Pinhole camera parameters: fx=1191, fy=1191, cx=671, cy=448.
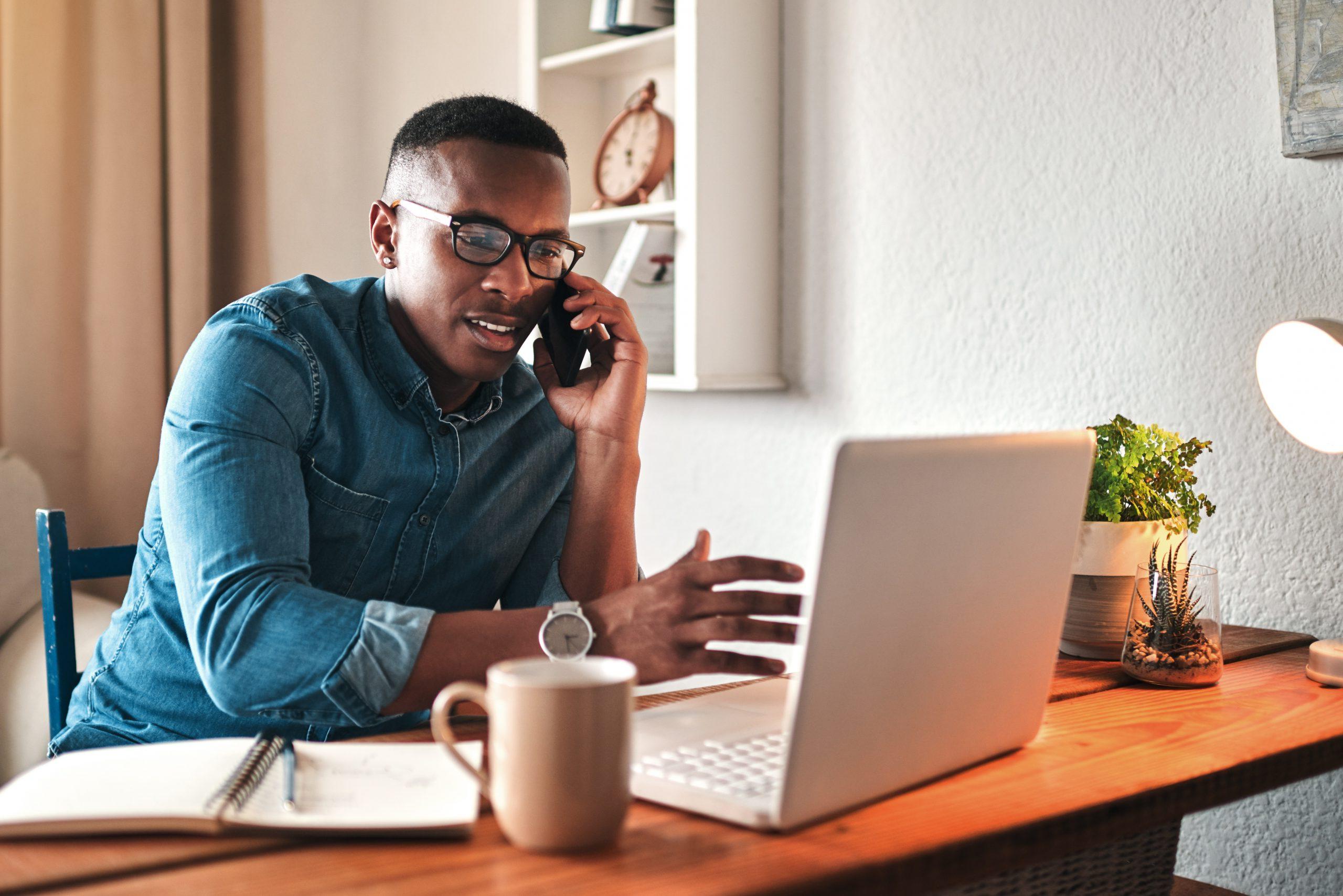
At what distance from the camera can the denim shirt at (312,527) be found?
91 centimetres

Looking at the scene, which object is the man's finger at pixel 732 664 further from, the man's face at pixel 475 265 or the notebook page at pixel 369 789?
the man's face at pixel 475 265

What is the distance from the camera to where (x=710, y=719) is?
2.95 feet

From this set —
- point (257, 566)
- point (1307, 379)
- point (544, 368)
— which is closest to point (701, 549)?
point (257, 566)

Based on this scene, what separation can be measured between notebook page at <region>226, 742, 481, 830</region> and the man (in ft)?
0.30

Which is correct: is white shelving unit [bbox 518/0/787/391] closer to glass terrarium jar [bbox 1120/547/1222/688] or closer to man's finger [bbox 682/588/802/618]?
glass terrarium jar [bbox 1120/547/1222/688]

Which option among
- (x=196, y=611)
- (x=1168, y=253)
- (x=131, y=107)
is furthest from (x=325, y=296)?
(x=131, y=107)

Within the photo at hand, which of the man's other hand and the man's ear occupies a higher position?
the man's ear

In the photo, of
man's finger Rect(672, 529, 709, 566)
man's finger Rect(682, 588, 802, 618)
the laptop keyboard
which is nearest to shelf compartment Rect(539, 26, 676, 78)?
man's finger Rect(672, 529, 709, 566)

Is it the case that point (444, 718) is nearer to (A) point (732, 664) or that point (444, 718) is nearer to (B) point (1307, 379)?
(A) point (732, 664)

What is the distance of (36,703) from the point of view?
193 cm

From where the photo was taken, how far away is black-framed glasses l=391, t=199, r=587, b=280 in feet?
4.21

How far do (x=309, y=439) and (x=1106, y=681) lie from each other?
816mm

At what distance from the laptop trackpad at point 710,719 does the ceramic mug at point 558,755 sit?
0.16 m

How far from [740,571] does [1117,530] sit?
56 cm
